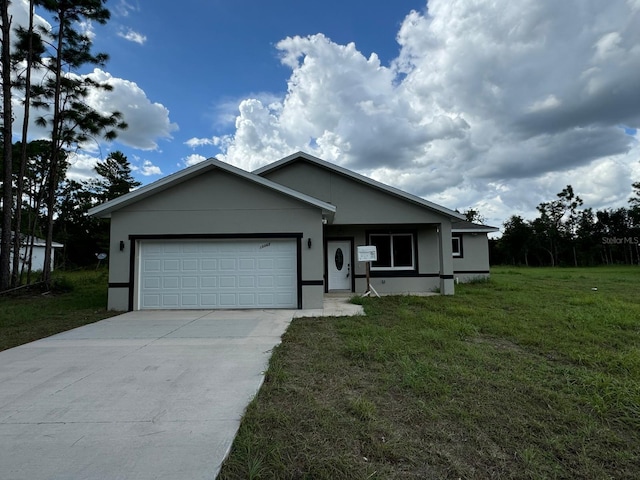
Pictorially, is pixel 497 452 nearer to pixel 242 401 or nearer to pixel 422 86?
pixel 242 401

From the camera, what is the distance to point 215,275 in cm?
963

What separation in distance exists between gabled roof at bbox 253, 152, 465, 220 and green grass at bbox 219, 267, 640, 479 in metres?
6.02

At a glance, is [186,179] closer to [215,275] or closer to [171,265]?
[171,265]

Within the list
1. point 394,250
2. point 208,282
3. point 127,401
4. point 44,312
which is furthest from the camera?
point 394,250

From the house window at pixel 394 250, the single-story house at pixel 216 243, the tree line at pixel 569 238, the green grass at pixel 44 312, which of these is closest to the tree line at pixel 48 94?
the green grass at pixel 44 312

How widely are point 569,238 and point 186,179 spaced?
185 feet

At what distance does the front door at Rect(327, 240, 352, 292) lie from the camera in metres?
13.4

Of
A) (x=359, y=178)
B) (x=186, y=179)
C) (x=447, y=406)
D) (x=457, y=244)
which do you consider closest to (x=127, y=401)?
(x=447, y=406)

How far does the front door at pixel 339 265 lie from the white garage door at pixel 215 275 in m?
3.91

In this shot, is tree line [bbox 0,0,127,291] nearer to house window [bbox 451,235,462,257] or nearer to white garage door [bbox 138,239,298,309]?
white garage door [bbox 138,239,298,309]

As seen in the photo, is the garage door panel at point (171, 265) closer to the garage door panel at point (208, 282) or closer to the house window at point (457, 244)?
the garage door panel at point (208, 282)

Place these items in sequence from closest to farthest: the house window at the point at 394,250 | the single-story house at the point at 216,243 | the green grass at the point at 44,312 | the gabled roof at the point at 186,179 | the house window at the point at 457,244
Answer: the green grass at the point at 44,312 < the gabled roof at the point at 186,179 < the single-story house at the point at 216,243 < the house window at the point at 394,250 < the house window at the point at 457,244

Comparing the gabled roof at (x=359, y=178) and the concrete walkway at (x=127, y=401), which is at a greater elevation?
the gabled roof at (x=359, y=178)

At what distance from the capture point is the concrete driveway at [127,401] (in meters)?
2.53
